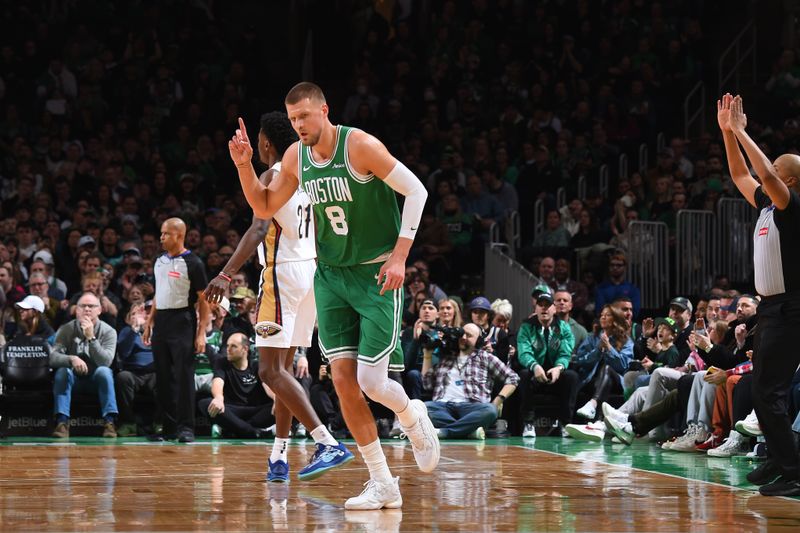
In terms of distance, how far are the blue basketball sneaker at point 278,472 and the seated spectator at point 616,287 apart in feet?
23.1

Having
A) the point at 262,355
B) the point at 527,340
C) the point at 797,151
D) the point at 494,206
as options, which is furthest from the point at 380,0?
the point at 262,355

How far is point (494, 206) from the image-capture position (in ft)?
52.8

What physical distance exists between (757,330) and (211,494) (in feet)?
10.6

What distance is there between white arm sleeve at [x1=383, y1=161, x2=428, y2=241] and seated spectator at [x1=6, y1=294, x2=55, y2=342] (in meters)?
7.29

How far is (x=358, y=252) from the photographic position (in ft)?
20.1

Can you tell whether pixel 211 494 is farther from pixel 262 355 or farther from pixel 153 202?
pixel 153 202

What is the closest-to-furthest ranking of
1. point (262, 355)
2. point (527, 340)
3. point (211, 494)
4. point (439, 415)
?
1. point (211, 494)
2. point (262, 355)
3. point (439, 415)
4. point (527, 340)

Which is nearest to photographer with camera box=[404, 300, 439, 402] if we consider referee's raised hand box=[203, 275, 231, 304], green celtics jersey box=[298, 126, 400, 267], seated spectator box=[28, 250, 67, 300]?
seated spectator box=[28, 250, 67, 300]

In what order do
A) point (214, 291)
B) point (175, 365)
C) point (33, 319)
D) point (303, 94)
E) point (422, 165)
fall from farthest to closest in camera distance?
point (422, 165) → point (33, 319) → point (175, 365) → point (214, 291) → point (303, 94)

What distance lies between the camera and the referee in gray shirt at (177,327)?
35.8 feet

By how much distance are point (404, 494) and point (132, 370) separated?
6466 millimetres

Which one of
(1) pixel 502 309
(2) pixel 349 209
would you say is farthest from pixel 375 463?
(1) pixel 502 309

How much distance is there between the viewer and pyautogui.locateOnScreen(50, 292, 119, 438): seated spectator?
12008 millimetres

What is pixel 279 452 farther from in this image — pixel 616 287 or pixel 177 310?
pixel 616 287
